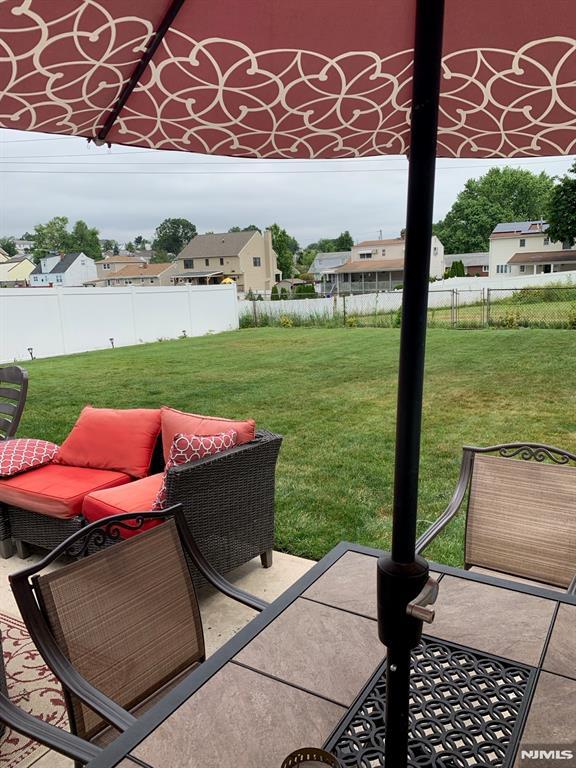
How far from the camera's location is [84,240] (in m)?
61.1

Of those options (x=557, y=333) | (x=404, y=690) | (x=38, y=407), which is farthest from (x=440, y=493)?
(x=557, y=333)

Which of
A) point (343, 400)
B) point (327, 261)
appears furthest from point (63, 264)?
point (343, 400)

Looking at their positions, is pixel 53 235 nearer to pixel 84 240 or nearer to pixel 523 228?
pixel 84 240

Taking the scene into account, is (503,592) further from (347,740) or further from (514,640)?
(347,740)

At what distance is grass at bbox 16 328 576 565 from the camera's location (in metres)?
3.70

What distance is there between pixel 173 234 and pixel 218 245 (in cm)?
3510

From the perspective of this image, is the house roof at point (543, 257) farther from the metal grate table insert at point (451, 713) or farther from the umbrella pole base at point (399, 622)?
the umbrella pole base at point (399, 622)

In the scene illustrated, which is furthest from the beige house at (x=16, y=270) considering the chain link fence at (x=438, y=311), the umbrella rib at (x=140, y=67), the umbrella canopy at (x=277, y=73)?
the umbrella canopy at (x=277, y=73)

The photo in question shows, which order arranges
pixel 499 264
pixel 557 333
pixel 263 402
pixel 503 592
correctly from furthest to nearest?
1. pixel 499 264
2. pixel 557 333
3. pixel 263 402
4. pixel 503 592

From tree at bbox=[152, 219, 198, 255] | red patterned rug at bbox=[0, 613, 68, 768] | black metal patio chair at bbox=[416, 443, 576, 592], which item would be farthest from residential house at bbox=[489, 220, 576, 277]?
tree at bbox=[152, 219, 198, 255]

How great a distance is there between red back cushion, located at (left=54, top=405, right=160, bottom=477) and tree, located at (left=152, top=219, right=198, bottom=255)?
242ft

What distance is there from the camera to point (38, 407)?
6.91m

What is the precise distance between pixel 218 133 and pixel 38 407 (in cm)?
612

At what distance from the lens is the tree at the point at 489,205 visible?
45.5 metres
